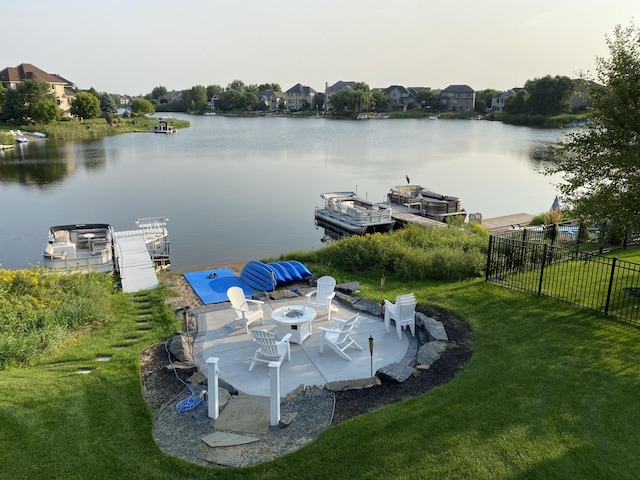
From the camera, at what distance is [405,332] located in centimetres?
1021

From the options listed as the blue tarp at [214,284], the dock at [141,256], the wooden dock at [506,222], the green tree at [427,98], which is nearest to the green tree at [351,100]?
the green tree at [427,98]

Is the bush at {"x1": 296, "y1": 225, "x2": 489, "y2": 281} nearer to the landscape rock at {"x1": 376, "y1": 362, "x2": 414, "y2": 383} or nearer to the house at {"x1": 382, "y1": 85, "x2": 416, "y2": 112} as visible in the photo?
the landscape rock at {"x1": 376, "y1": 362, "x2": 414, "y2": 383}

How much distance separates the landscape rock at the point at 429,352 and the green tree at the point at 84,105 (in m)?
92.1

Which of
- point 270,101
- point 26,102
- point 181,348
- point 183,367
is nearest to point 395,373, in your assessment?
point 183,367

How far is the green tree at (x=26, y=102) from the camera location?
74688 millimetres

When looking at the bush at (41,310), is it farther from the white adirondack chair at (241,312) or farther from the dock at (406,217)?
the dock at (406,217)

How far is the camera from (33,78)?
87.6 m

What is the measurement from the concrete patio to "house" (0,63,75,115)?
92.9 m

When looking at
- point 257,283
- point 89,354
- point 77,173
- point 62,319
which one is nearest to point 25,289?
point 62,319

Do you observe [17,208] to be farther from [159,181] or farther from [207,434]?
[207,434]

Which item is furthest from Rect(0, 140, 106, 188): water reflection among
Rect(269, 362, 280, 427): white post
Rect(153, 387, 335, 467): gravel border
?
Rect(269, 362, 280, 427): white post

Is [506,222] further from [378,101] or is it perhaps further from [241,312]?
[378,101]

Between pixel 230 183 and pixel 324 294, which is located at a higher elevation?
pixel 324 294

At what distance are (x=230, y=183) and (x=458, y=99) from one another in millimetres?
120445
